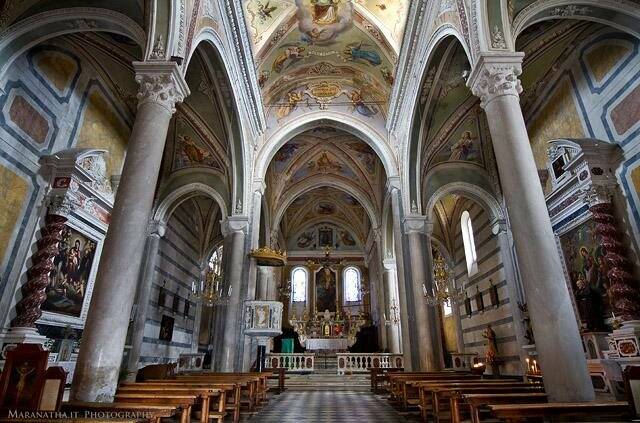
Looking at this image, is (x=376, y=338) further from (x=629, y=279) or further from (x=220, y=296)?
(x=629, y=279)

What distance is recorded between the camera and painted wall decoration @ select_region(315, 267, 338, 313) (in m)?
25.8

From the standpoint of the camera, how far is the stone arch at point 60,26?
6727mm

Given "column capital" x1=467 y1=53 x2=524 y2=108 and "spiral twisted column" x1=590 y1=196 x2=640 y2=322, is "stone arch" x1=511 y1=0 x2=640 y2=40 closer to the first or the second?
"column capital" x1=467 y1=53 x2=524 y2=108

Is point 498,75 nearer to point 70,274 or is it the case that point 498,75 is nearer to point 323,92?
point 70,274

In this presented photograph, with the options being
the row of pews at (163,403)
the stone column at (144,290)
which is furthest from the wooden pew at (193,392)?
the stone column at (144,290)

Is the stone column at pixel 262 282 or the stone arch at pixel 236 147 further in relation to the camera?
the stone column at pixel 262 282

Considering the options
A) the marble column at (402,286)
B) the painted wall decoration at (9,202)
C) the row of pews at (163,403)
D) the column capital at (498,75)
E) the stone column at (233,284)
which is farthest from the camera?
the marble column at (402,286)

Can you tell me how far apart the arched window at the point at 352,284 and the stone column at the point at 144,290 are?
51.0 ft

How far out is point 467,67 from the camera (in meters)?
10.3

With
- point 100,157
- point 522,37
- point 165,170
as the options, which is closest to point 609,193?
point 522,37

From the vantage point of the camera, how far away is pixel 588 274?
8.97m

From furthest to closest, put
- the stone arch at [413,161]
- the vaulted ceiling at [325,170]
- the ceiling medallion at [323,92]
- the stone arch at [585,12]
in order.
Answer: the vaulted ceiling at [325,170], the ceiling medallion at [323,92], the stone arch at [413,161], the stone arch at [585,12]

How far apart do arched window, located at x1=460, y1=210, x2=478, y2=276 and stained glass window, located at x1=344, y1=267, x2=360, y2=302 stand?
10.7 meters

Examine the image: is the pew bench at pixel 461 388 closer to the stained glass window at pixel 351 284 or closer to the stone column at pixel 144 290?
the stone column at pixel 144 290
